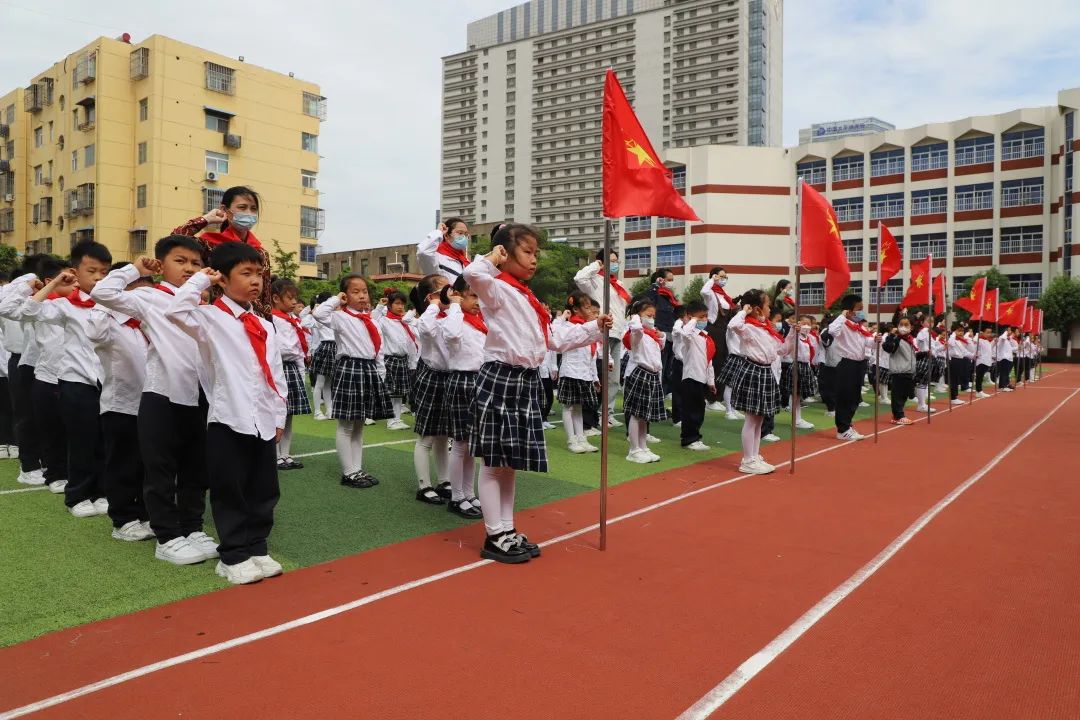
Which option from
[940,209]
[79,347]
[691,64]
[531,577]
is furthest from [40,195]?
[691,64]

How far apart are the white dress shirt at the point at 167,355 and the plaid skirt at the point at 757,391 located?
16.5ft

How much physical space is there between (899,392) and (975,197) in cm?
4349

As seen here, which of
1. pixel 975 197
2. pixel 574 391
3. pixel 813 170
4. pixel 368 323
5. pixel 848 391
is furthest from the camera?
pixel 813 170

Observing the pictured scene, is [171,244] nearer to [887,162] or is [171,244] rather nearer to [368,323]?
[368,323]

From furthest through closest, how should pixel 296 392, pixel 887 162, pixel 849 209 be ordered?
1. pixel 849 209
2. pixel 887 162
3. pixel 296 392

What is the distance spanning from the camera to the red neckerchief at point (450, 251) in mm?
5691

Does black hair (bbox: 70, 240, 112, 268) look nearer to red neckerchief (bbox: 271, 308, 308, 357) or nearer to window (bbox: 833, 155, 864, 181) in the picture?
red neckerchief (bbox: 271, 308, 308, 357)

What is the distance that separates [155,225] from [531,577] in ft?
122

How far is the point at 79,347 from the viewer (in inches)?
201

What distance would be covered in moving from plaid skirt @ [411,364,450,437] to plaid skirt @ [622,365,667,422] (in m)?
3.17

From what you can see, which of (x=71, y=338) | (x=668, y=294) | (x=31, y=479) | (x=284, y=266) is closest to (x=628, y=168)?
(x=71, y=338)

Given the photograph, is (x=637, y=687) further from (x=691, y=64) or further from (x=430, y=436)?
(x=691, y=64)

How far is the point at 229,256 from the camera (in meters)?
4.04

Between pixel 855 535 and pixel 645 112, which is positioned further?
pixel 645 112
